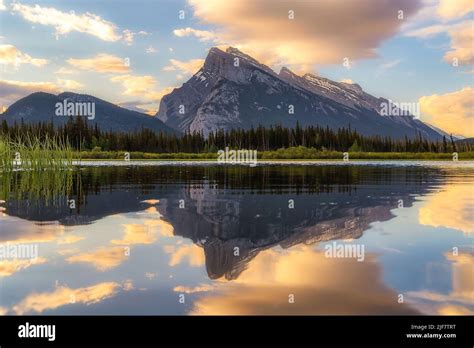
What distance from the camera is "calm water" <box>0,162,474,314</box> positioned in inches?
350

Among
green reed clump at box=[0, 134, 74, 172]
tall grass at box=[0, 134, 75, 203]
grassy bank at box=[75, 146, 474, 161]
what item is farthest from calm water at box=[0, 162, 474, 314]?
grassy bank at box=[75, 146, 474, 161]

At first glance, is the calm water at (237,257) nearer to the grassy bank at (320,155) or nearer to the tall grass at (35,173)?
the tall grass at (35,173)

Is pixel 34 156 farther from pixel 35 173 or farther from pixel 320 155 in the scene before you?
pixel 320 155

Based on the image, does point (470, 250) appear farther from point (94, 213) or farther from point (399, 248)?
point (94, 213)

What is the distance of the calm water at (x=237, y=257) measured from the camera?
29.2 ft

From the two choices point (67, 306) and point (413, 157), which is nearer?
point (67, 306)

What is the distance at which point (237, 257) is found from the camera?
12.2 meters

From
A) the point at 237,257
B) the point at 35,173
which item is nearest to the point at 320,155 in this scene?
the point at 35,173

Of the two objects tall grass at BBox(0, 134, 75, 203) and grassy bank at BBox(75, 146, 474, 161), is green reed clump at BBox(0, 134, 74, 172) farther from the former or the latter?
grassy bank at BBox(75, 146, 474, 161)

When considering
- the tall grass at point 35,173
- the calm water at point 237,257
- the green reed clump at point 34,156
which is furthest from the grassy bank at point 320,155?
the calm water at point 237,257
